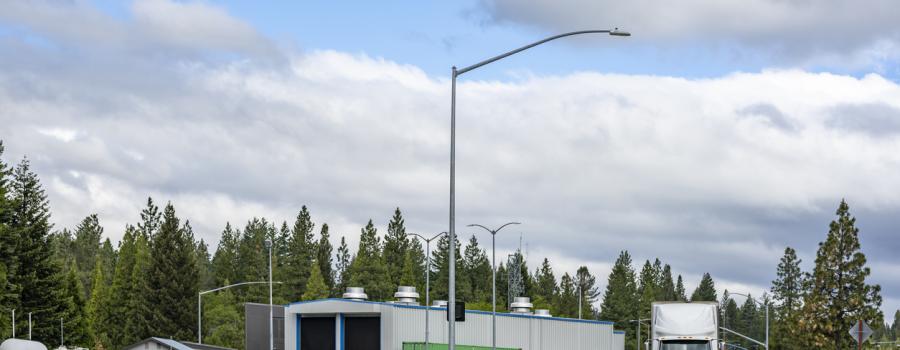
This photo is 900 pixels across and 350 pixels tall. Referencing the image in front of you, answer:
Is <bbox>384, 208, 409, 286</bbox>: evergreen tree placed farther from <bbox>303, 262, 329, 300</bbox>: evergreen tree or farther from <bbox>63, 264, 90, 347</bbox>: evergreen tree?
<bbox>63, 264, 90, 347</bbox>: evergreen tree

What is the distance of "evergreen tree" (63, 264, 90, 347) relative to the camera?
116 m

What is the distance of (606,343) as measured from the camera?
98250 millimetres

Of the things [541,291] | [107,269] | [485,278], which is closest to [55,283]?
[107,269]

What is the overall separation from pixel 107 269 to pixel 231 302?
1460 inches

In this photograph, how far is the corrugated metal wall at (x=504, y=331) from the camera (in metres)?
77.6

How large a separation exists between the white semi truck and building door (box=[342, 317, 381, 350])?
112ft

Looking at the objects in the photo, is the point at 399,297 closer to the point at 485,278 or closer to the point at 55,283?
the point at 55,283

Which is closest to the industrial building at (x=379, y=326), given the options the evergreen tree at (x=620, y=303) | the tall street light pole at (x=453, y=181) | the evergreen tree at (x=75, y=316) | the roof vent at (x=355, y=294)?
the roof vent at (x=355, y=294)

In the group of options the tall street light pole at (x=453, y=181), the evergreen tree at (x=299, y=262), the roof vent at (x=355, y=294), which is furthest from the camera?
the evergreen tree at (x=299, y=262)

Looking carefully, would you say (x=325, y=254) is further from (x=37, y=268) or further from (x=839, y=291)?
(x=839, y=291)

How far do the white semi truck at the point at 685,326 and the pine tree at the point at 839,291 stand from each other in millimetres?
59010

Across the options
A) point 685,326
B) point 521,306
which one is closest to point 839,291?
point 521,306

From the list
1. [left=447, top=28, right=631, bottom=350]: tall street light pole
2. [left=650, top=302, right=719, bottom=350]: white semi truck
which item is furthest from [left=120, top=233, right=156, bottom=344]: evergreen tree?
[left=447, top=28, right=631, bottom=350]: tall street light pole

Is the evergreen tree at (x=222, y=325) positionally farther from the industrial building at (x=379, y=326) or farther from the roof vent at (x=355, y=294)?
the roof vent at (x=355, y=294)
